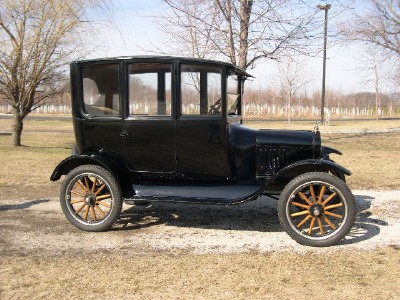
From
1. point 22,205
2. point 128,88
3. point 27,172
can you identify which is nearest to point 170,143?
point 128,88

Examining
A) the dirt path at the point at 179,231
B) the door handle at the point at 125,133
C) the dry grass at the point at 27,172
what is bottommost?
the dirt path at the point at 179,231

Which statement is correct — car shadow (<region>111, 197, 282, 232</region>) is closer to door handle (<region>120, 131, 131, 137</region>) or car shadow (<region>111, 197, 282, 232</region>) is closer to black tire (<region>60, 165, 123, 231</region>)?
black tire (<region>60, 165, 123, 231</region>)

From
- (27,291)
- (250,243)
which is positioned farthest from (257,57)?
(27,291)

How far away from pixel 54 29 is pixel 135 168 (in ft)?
28.6

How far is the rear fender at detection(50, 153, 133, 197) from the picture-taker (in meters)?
4.89

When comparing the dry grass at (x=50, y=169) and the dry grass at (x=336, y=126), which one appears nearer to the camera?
the dry grass at (x=50, y=169)

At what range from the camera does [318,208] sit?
14.5 ft

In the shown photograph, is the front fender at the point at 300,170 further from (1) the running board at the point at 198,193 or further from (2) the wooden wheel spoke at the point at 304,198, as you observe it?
(2) the wooden wheel spoke at the point at 304,198

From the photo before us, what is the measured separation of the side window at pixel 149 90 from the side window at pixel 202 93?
204mm

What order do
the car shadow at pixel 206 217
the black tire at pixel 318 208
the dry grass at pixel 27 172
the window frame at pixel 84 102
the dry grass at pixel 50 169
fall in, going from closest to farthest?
the black tire at pixel 318 208
the window frame at pixel 84 102
the car shadow at pixel 206 217
the dry grass at pixel 27 172
the dry grass at pixel 50 169

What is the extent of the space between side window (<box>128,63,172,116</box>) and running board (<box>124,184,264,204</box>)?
886 millimetres

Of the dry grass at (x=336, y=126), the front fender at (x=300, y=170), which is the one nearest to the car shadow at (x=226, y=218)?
the front fender at (x=300, y=170)

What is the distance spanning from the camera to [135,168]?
5.00 meters

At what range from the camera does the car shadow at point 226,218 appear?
16.4 ft
